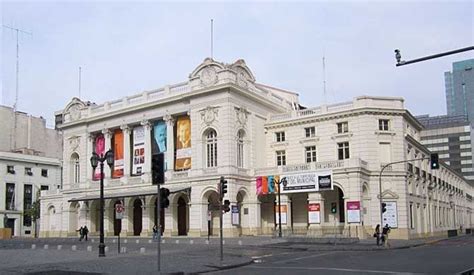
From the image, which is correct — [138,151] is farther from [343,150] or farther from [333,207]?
[333,207]

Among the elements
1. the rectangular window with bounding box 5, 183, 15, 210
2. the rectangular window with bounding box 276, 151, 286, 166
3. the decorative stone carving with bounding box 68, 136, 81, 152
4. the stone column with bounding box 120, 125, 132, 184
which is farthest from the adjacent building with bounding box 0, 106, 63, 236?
the rectangular window with bounding box 276, 151, 286, 166

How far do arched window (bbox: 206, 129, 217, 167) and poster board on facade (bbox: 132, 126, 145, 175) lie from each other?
10.0 metres

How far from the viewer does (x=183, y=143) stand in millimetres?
61094

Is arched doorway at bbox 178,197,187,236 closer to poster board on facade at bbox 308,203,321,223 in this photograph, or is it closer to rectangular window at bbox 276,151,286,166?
rectangular window at bbox 276,151,286,166

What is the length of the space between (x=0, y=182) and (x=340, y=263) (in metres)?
77.4

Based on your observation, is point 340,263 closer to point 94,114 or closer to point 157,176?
point 157,176

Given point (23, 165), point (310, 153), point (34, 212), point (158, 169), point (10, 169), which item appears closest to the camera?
point (158, 169)

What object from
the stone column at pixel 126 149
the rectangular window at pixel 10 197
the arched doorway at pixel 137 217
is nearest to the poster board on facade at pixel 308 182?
the arched doorway at pixel 137 217

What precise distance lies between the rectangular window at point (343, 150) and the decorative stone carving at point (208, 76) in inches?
569

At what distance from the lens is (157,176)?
20.5 meters

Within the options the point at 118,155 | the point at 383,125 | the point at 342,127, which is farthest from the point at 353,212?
the point at 118,155

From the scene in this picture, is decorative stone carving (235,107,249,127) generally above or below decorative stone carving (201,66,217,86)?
below

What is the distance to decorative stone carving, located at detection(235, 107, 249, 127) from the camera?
57.8 meters

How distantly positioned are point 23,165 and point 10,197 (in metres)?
5.60
